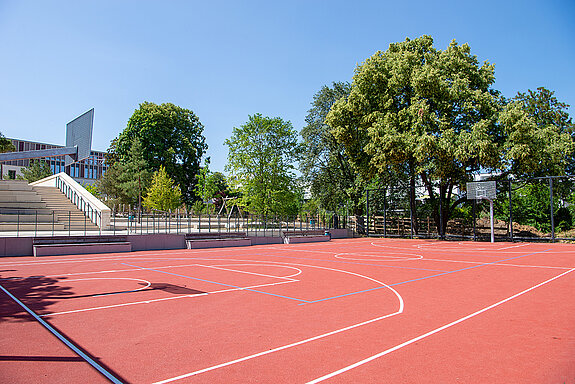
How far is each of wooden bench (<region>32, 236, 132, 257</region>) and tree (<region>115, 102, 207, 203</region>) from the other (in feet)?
108

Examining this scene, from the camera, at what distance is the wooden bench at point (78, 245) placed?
61.5 ft

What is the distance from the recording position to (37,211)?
97.3 feet

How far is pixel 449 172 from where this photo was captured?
101 ft

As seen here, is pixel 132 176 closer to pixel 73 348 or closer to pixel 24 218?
pixel 24 218

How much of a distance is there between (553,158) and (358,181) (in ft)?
53.8

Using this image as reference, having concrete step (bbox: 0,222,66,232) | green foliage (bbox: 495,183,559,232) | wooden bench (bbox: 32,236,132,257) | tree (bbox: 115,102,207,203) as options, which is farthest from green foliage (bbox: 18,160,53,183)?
green foliage (bbox: 495,183,559,232)

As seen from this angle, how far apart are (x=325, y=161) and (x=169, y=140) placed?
24.5 meters

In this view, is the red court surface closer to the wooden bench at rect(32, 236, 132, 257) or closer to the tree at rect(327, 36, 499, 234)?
→ the wooden bench at rect(32, 236, 132, 257)

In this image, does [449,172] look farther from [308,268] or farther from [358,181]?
[308,268]

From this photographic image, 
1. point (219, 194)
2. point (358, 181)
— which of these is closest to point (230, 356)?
point (358, 181)

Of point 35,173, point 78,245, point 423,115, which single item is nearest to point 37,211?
point 78,245

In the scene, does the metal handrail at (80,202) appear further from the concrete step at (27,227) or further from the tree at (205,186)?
the tree at (205,186)

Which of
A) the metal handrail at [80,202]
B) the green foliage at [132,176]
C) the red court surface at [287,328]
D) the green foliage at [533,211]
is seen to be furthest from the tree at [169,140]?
the red court surface at [287,328]

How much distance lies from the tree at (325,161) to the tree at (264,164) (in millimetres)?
2313
